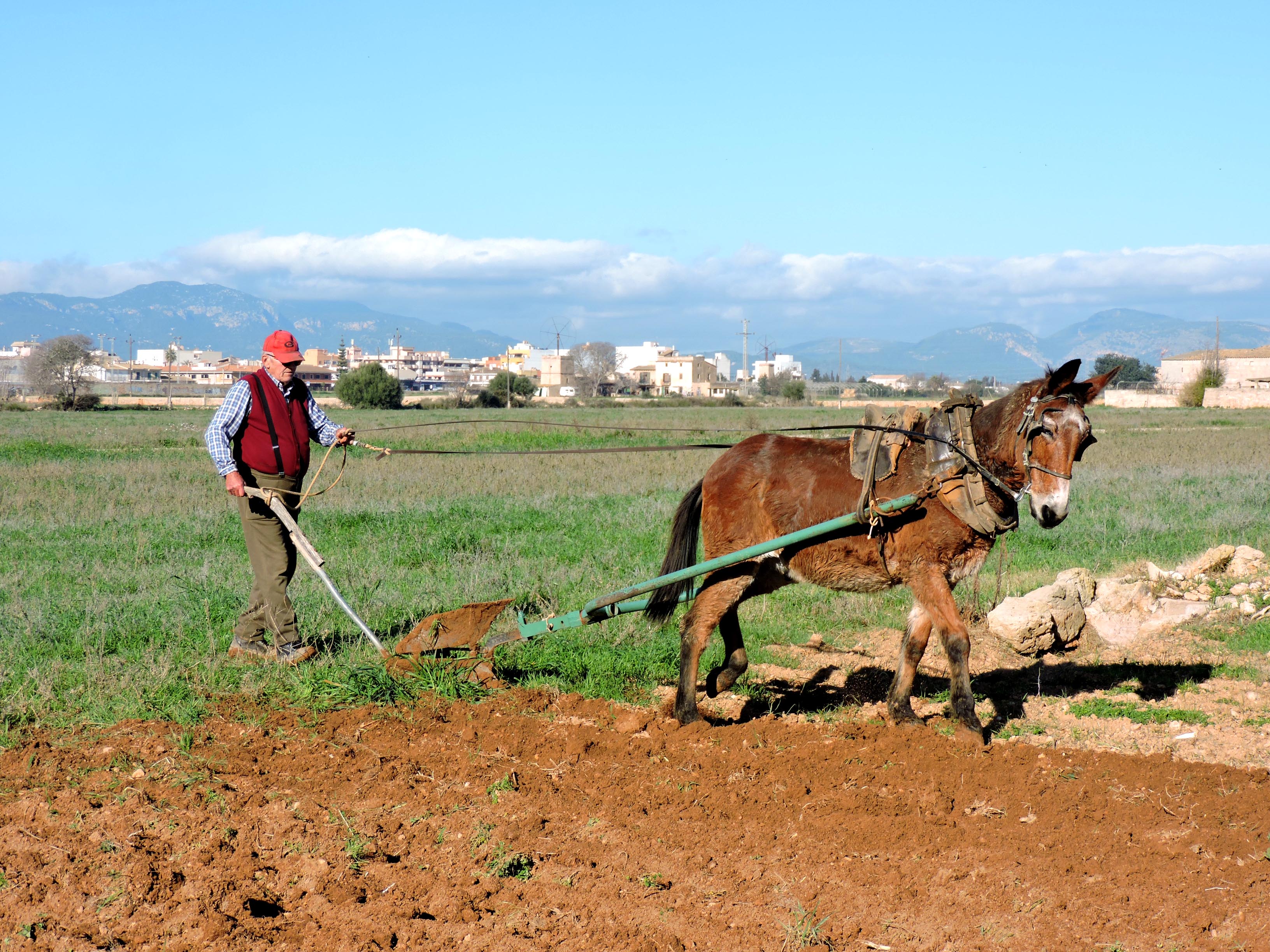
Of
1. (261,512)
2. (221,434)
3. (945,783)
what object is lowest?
(945,783)

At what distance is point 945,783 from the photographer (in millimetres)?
5266

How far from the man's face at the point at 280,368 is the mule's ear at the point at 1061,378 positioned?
488 centimetres

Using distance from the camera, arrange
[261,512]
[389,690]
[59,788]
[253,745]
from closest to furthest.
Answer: [59,788] < [253,745] < [389,690] < [261,512]

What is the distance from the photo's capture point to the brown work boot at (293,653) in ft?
23.4

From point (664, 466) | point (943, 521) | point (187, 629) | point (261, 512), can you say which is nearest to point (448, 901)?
point (943, 521)

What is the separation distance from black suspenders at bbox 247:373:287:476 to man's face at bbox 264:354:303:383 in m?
0.12

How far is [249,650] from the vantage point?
287 inches

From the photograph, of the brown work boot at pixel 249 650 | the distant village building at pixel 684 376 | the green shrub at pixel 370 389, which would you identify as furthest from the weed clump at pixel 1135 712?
the distant village building at pixel 684 376

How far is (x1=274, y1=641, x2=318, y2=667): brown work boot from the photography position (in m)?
7.14

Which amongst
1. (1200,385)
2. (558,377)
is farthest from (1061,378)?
(558,377)

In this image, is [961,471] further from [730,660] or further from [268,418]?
[268,418]

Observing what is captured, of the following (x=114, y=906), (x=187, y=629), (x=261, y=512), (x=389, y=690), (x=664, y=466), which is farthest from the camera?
(x=664, y=466)

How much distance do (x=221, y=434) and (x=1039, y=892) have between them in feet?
18.6

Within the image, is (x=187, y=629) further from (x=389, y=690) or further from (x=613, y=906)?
(x=613, y=906)
